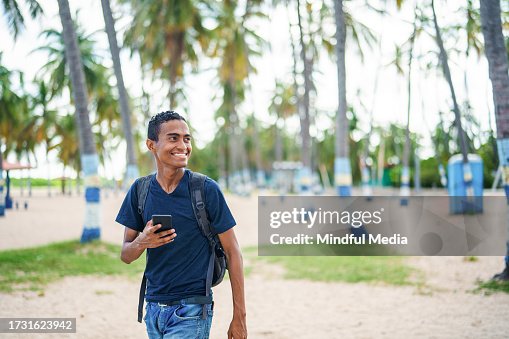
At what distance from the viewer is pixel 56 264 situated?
8.62m

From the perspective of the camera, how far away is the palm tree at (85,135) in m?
A: 9.84

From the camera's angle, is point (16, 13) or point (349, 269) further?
point (16, 13)

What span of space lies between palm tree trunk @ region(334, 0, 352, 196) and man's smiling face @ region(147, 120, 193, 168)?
28.9ft

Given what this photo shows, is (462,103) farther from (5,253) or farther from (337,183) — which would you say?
(5,253)

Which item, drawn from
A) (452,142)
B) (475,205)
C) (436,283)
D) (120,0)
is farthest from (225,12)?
(436,283)

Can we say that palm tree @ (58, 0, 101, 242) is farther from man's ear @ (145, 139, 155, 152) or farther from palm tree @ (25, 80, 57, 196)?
man's ear @ (145, 139, 155, 152)

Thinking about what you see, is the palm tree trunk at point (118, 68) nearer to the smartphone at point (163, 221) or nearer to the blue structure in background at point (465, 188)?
the blue structure in background at point (465, 188)

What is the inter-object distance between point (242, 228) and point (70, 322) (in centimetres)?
1076

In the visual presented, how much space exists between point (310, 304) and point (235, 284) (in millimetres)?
4668

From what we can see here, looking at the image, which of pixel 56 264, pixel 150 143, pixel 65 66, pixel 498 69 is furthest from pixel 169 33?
pixel 150 143

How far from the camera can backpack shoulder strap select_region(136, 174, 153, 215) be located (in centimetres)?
221

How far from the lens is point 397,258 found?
959 centimetres

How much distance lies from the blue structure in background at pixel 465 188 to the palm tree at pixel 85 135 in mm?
10586

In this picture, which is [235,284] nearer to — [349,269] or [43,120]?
[349,269]
